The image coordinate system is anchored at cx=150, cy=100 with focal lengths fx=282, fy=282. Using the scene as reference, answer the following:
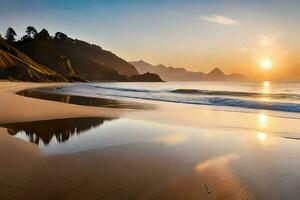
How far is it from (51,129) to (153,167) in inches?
245

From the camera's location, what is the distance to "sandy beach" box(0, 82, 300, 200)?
543 cm

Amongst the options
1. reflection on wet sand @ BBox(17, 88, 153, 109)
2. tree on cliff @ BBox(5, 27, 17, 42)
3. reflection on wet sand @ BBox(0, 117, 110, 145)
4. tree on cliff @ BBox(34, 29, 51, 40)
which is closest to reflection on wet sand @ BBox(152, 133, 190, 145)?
reflection on wet sand @ BBox(0, 117, 110, 145)

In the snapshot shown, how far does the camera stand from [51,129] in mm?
11688

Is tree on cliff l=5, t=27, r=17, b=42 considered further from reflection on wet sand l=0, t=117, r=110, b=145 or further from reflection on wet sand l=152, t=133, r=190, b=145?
reflection on wet sand l=152, t=133, r=190, b=145

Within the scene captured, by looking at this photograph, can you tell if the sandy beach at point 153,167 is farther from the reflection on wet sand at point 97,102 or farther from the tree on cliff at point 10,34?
the tree on cliff at point 10,34

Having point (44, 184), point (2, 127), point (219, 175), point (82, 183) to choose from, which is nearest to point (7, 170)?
point (44, 184)

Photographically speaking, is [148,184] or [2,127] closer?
[148,184]

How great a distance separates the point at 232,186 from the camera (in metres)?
5.84

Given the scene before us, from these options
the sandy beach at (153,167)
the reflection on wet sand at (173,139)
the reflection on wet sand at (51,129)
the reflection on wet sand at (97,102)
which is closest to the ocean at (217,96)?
the reflection on wet sand at (97,102)

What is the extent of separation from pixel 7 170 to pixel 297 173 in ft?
22.2

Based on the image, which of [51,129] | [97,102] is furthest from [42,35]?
[51,129]

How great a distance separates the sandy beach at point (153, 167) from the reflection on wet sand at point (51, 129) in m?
0.46

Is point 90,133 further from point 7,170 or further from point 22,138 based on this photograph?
point 7,170

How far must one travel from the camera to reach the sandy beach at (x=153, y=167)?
17.8 feet
